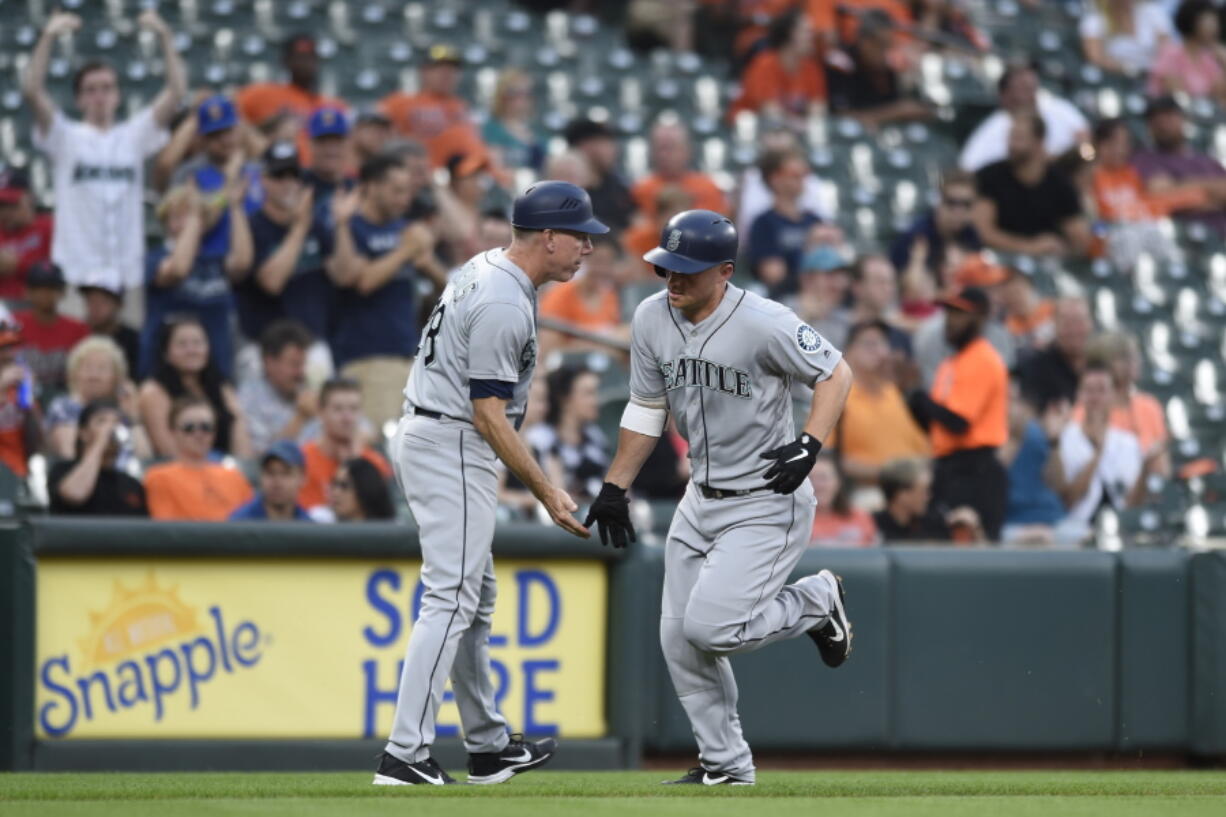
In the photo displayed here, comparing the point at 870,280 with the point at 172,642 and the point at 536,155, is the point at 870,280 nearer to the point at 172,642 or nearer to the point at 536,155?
the point at 536,155

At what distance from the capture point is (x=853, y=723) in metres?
8.04

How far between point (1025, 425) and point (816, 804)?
461 centimetres

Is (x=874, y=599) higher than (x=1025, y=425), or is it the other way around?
(x=1025, y=425)

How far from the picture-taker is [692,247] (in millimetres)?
6004

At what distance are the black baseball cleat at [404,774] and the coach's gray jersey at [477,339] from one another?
3.50ft

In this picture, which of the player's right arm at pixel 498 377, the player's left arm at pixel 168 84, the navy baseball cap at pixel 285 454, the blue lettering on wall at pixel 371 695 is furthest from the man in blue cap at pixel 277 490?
the player's left arm at pixel 168 84

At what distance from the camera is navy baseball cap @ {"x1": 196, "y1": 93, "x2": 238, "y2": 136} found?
989cm

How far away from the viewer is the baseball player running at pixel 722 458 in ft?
19.7

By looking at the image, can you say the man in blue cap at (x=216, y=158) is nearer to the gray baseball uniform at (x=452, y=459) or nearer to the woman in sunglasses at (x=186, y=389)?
the woman in sunglasses at (x=186, y=389)

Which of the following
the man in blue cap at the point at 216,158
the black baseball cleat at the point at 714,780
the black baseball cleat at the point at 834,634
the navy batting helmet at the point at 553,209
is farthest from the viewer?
the man in blue cap at the point at 216,158

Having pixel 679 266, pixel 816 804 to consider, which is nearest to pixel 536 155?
pixel 679 266

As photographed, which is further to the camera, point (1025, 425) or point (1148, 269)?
point (1148, 269)

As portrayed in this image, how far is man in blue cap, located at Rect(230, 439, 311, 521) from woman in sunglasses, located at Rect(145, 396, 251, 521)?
0.52 feet

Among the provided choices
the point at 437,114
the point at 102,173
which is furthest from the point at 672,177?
the point at 102,173
